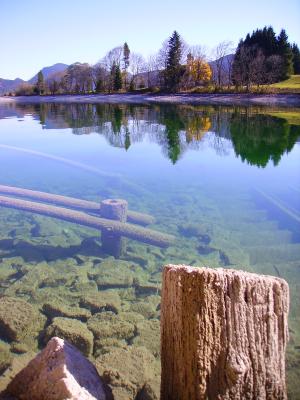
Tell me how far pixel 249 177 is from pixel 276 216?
4.67 m

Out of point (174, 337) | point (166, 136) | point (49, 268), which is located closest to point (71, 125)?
point (166, 136)

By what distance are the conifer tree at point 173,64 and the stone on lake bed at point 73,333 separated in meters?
78.8

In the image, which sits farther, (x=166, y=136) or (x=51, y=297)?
(x=166, y=136)

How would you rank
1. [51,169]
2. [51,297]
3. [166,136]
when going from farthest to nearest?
1. [166,136]
2. [51,169]
3. [51,297]

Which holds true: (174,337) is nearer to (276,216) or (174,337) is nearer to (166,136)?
(276,216)

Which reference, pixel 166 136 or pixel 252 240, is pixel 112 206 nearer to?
pixel 252 240

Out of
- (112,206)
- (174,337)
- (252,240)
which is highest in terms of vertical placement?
(174,337)

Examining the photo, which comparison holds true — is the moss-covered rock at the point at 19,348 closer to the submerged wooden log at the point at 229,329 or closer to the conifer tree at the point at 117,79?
the submerged wooden log at the point at 229,329

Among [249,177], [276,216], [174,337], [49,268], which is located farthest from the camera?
[249,177]

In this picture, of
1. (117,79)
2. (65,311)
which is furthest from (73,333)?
(117,79)

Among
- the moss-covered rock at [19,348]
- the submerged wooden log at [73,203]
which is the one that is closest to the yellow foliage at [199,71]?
the submerged wooden log at [73,203]

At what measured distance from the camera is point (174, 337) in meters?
2.82

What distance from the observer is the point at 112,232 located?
8.92 m

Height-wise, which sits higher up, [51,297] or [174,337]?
[174,337]
